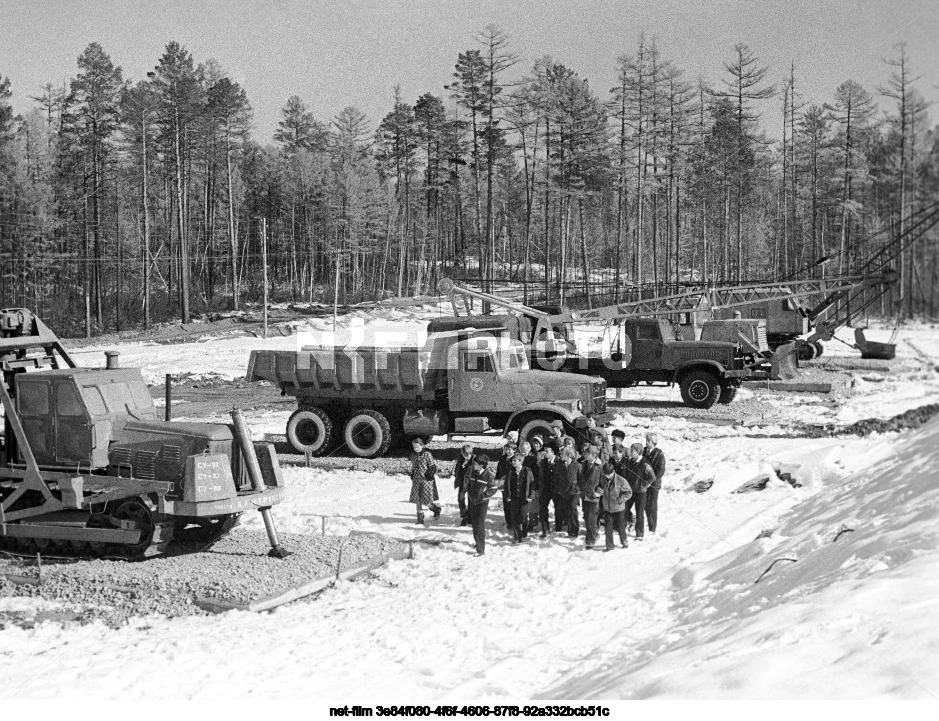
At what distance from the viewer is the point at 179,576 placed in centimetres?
860

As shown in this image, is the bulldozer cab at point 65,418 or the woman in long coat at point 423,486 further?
the woman in long coat at point 423,486

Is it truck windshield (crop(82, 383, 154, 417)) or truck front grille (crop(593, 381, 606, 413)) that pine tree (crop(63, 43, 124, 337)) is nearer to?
truck front grille (crop(593, 381, 606, 413))

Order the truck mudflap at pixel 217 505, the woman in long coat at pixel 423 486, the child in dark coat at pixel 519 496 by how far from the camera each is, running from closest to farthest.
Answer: the truck mudflap at pixel 217 505, the child in dark coat at pixel 519 496, the woman in long coat at pixel 423 486

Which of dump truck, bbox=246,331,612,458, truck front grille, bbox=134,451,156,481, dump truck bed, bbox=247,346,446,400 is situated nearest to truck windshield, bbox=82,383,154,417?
truck front grille, bbox=134,451,156,481

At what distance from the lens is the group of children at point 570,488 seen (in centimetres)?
988

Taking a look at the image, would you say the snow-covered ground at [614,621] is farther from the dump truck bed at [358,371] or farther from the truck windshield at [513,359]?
the truck windshield at [513,359]

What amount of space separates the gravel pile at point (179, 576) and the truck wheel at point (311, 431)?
550 cm

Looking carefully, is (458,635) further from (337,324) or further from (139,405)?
(337,324)

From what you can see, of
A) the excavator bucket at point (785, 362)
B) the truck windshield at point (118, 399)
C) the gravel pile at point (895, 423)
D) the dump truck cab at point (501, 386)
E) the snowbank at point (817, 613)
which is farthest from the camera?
the excavator bucket at point (785, 362)

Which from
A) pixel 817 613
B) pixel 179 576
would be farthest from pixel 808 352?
pixel 817 613

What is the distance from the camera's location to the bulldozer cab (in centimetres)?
952

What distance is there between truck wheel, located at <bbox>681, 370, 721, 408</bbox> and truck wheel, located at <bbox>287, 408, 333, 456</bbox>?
8075mm

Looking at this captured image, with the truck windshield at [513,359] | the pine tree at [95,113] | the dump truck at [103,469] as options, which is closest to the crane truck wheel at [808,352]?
the truck windshield at [513,359]

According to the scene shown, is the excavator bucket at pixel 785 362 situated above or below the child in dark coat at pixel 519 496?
above
